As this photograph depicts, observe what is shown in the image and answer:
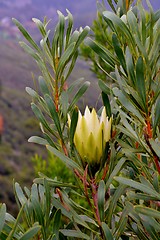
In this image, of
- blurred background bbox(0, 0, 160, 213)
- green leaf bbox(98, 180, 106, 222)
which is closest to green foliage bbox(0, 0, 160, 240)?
green leaf bbox(98, 180, 106, 222)

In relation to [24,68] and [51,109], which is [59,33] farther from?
[24,68]

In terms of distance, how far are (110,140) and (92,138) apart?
0.02 m

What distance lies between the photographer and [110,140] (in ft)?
1.56

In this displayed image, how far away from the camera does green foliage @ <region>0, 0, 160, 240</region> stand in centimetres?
42

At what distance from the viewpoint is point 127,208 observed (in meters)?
0.42

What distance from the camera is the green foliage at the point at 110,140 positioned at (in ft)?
1.38

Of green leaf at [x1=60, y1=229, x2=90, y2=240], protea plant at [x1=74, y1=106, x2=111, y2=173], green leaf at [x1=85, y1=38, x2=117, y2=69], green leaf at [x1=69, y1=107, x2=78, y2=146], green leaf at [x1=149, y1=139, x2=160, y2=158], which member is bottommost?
green leaf at [x1=60, y1=229, x2=90, y2=240]

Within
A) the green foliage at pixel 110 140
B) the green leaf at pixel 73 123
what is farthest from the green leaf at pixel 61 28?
the green leaf at pixel 73 123

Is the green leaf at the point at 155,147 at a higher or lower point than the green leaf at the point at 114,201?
higher

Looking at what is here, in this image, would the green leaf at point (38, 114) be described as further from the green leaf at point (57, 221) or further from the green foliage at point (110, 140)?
the green leaf at point (57, 221)

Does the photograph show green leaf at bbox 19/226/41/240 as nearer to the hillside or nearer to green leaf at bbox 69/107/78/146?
green leaf at bbox 69/107/78/146

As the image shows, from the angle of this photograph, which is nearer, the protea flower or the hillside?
the protea flower

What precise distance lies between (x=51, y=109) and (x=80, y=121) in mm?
38

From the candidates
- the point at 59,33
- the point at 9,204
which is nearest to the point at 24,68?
the point at 9,204
